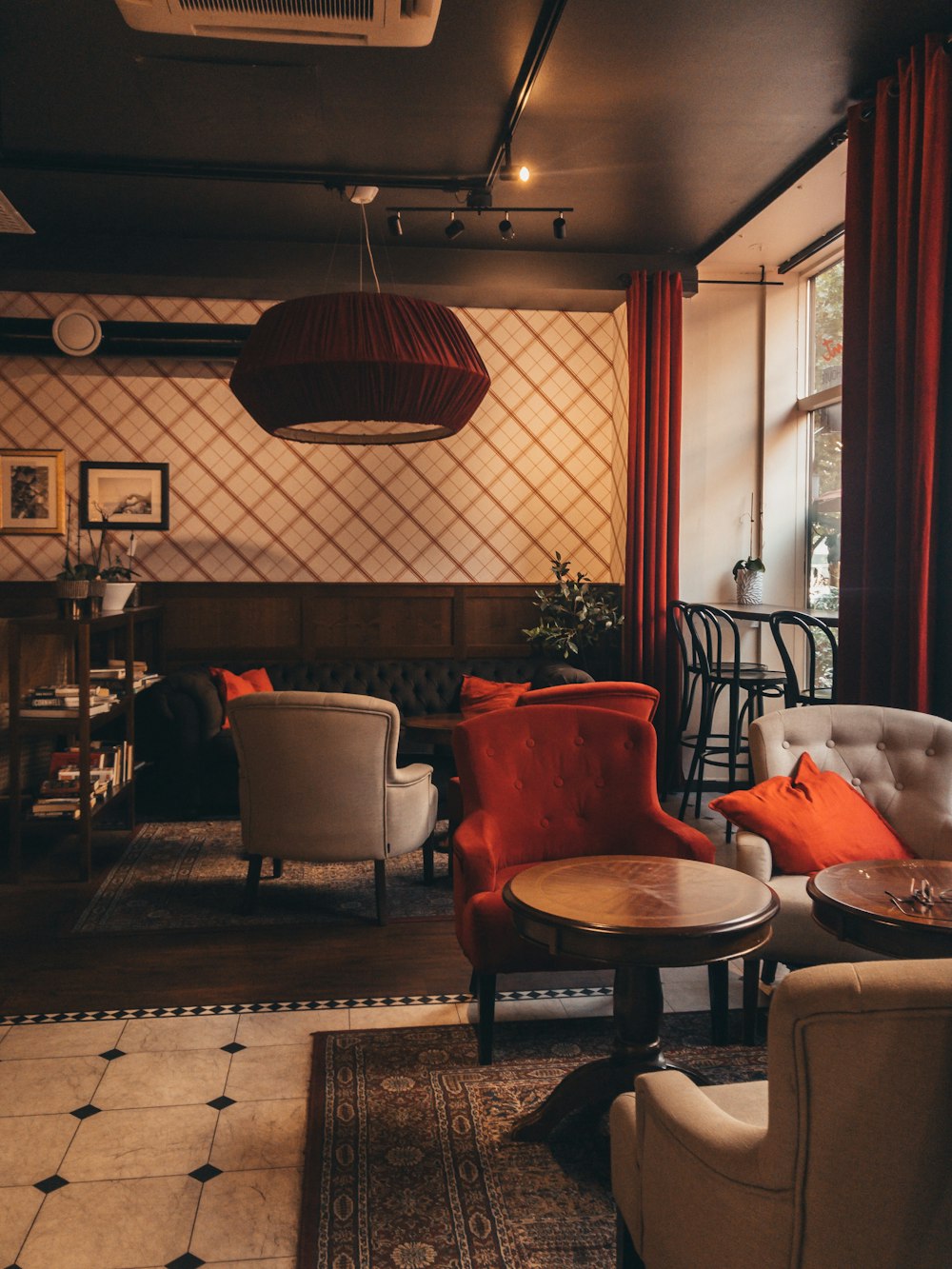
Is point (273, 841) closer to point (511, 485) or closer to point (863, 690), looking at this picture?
point (863, 690)

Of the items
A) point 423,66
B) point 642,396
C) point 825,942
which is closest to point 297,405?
point 423,66

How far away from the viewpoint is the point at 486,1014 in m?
2.74

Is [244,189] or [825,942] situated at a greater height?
[244,189]

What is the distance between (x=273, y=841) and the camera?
401 cm

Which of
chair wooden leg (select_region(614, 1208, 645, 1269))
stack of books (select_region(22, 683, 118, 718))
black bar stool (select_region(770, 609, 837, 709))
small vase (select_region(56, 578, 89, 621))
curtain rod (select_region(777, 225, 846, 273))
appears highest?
curtain rod (select_region(777, 225, 846, 273))

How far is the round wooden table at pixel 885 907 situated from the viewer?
209 centimetres

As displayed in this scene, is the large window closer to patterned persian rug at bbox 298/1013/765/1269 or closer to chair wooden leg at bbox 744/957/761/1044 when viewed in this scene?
chair wooden leg at bbox 744/957/761/1044

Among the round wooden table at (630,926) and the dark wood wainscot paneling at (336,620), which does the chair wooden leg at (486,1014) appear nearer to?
the round wooden table at (630,926)

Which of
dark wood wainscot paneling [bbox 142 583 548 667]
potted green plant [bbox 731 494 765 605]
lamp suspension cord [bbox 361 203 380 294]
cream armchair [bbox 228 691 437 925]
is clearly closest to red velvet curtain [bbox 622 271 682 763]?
potted green plant [bbox 731 494 765 605]

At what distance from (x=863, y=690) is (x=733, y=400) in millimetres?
3179

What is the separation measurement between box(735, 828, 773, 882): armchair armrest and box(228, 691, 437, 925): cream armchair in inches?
56.4

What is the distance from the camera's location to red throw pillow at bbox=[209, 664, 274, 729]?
5.92 m

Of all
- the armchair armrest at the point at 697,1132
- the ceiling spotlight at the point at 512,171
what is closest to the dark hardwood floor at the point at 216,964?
the armchair armrest at the point at 697,1132

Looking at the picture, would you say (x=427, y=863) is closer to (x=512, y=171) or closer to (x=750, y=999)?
(x=750, y=999)
